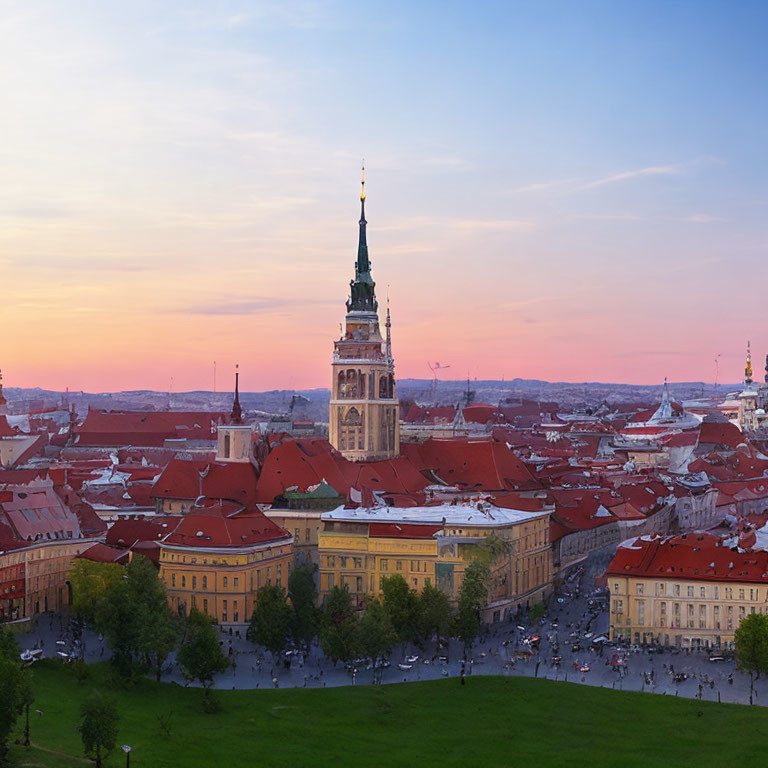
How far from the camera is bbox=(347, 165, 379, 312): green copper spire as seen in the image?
150m

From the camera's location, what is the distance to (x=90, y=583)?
338 ft

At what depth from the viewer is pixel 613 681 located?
9300cm

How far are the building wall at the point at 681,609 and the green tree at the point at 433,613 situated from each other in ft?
40.1

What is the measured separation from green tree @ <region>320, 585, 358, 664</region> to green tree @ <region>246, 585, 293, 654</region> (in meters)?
2.42

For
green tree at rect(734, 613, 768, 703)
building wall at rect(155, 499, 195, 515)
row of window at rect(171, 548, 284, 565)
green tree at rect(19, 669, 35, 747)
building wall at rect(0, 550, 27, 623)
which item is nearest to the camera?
green tree at rect(19, 669, 35, 747)

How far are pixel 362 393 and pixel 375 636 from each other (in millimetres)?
54618

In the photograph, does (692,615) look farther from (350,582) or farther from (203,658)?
(203,658)

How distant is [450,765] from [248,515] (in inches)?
1577

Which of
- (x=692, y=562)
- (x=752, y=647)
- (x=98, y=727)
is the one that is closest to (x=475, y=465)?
(x=692, y=562)

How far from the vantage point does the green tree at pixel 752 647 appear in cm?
9089

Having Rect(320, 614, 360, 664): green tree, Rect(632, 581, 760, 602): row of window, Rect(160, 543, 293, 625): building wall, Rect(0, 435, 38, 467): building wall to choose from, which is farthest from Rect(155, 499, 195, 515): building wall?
Rect(0, 435, 38, 467): building wall

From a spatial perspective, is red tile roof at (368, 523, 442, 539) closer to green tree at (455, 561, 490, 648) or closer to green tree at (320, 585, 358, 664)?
green tree at (455, 561, 490, 648)

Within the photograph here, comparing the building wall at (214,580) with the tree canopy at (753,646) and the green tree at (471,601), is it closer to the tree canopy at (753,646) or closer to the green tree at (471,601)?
the green tree at (471,601)

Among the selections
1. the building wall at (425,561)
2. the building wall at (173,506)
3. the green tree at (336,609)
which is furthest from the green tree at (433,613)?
the building wall at (173,506)
